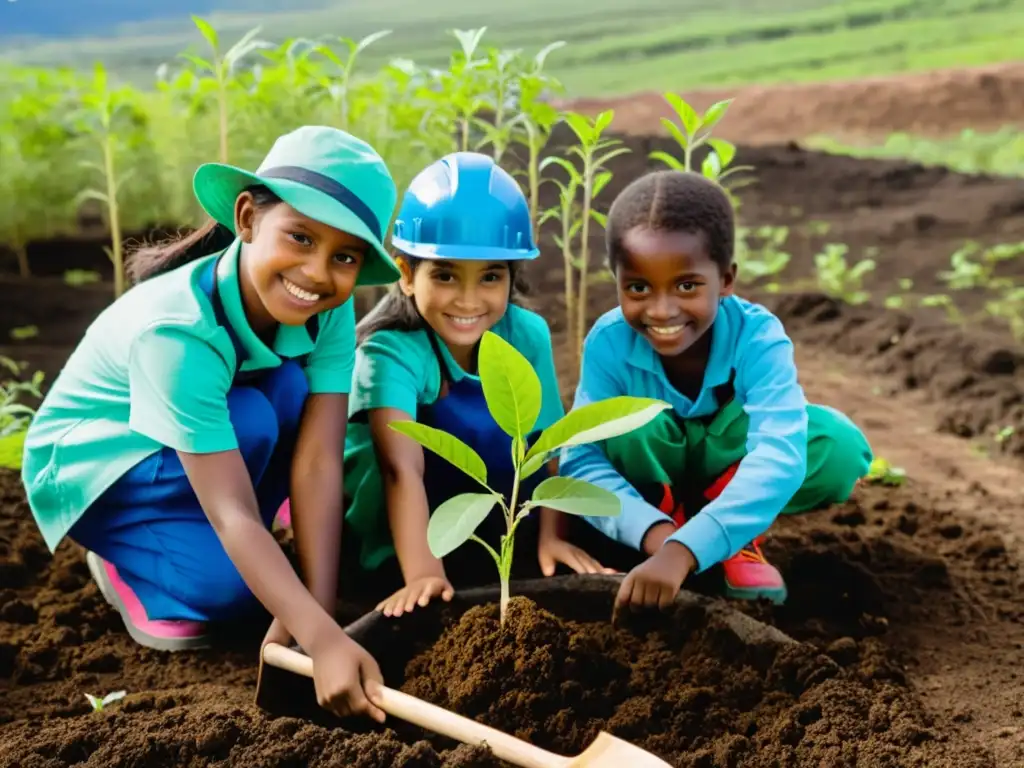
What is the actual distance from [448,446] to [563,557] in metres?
0.57

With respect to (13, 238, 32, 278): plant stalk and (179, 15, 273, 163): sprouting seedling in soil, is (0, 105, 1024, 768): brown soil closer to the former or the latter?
(179, 15, 273, 163): sprouting seedling in soil

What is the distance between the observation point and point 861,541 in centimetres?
274

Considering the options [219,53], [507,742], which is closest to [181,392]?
[507,742]

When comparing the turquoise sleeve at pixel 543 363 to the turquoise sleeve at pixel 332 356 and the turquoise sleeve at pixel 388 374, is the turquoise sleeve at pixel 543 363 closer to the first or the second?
the turquoise sleeve at pixel 388 374

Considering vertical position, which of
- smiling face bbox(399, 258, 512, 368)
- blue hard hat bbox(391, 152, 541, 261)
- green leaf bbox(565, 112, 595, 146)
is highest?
green leaf bbox(565, 112, 595, 146)

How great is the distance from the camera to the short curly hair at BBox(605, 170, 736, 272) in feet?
7.41

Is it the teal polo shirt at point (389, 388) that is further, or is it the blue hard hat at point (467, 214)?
the teal polo shirt at point (389, 388)

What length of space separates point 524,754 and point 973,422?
238cm

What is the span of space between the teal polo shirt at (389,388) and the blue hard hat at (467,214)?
233 millimetres

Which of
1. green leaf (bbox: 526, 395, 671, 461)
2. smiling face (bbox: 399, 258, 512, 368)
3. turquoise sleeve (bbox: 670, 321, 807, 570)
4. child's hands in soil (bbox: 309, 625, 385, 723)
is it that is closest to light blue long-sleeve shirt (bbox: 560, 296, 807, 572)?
turquoise sleeve (bbox: 670, 321, 807, 570)

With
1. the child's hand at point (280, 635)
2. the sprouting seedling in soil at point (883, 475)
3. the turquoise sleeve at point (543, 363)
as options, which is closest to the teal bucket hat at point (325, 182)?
the turquoise sleeve at point (543, 363)

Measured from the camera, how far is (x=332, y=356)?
2283mm

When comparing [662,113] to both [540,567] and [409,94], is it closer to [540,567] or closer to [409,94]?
[409,94]

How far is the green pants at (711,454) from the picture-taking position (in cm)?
247
